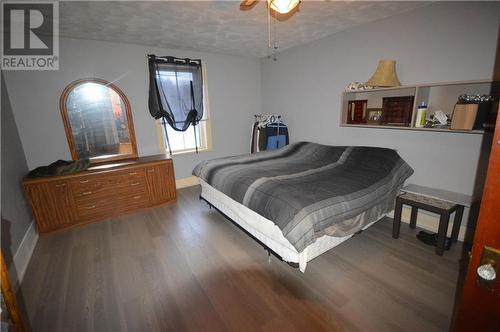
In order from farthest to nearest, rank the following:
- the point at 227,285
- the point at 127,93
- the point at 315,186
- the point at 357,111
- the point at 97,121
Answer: the point at 127,93, the point at 97,121, the point at 357,111, the point at 315,186, the point at 227,285

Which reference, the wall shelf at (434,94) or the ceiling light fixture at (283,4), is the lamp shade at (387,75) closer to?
the wall shelf at (434,94)

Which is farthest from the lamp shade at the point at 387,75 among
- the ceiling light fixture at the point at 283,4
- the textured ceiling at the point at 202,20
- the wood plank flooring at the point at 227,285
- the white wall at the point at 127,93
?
the white wall at the point at 127,93

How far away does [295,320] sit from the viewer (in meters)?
1.51

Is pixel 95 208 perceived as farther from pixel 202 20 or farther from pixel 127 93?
pixel 202 20

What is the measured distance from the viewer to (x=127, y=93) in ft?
11.3

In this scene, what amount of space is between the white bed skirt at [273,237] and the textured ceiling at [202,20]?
207 centimetres

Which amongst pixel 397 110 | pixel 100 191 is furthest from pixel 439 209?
pixel 100 191

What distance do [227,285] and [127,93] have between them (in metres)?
3.20

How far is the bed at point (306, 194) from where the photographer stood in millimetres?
1783

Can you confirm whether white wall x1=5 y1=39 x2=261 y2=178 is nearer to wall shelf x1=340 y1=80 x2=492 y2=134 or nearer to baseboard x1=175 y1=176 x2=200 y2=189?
baseboard x1=175 y1=176 x2=200 y2=189

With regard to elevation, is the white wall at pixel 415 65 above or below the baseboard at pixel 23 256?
above

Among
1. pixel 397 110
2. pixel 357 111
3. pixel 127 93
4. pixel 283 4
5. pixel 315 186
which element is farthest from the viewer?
pixel 127 93

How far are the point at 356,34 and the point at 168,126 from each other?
3254 millimetres

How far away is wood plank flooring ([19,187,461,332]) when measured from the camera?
1.52m
